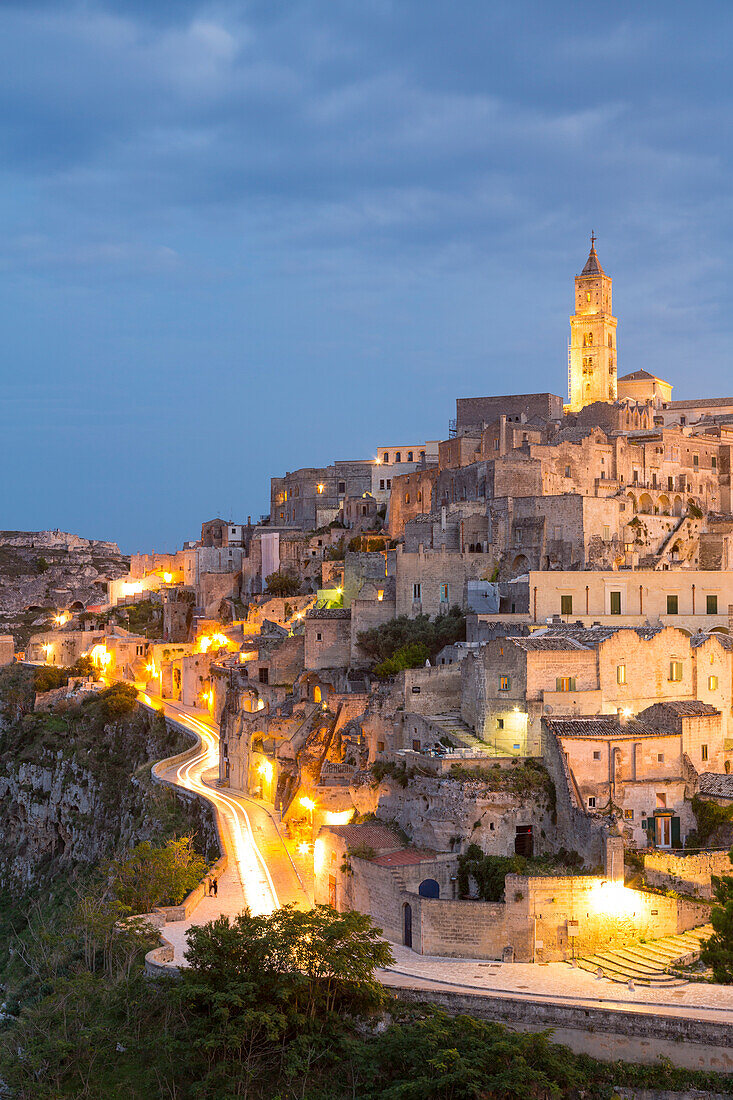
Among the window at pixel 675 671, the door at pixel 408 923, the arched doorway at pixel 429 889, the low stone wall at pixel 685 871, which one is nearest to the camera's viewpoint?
the low stone wall at pixel 685 871

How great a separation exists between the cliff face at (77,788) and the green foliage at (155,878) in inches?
467

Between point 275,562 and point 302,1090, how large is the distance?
5354cm

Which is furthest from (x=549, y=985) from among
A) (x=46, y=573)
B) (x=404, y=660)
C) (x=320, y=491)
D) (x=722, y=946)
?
(x=46, y=573)

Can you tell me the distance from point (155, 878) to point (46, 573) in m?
87.9

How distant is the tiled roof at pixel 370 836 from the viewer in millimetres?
33125

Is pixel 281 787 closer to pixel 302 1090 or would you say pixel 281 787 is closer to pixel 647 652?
pixel 647 652

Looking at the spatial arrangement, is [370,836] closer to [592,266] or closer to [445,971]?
[445,971]

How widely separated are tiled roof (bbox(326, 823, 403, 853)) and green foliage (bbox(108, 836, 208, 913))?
484 cm

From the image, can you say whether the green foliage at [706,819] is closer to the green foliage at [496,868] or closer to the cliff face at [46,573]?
the green foliage at [496,868]

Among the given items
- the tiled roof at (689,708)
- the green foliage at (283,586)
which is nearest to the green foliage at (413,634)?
the tiled roof at (689,708)

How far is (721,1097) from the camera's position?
2389cm

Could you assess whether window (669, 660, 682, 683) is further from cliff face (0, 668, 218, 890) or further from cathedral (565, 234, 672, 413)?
cathedral (565, 234, 672, 413)

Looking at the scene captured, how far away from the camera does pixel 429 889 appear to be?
103ft

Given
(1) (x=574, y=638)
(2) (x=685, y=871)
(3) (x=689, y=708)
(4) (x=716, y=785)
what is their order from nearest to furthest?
(2) (x=685, y=871) → (4) (x=716, y=785) → (3) (x=689, y=708) → (1) (x=574, y=638)
